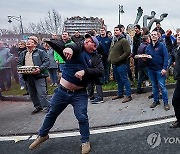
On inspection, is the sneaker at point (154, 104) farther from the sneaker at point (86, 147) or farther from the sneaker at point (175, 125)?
the sneaker at point (86, 147)

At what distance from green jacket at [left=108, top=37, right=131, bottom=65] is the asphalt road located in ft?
7.78

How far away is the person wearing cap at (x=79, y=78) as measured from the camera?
3.87m

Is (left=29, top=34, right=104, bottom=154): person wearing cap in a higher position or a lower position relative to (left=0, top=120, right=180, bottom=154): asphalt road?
higher

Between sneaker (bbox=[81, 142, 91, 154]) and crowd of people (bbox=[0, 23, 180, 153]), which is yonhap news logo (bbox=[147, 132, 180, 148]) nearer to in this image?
crowd of people (bbox=[0, 23, 180, 153])

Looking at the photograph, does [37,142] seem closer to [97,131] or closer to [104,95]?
[97,131]

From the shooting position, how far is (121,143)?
418 cm

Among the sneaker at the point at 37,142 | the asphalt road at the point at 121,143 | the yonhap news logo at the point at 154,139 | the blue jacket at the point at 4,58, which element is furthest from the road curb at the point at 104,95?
the sneaker at the point at 37,142

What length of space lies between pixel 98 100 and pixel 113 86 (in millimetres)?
1398

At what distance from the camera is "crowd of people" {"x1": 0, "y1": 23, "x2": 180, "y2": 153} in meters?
3.98

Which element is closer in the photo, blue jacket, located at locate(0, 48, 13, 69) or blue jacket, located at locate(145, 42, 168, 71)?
blue jacket, located at locate(145, 42, 168, 71)

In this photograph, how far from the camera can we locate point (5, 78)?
32.1 ft

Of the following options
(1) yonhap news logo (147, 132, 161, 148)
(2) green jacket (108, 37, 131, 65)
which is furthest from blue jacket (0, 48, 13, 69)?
(1) yonhap news logo (147, 132, 161, 148)

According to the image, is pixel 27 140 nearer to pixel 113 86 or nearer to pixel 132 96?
pixel 132 96

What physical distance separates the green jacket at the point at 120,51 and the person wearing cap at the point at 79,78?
2.59 m
